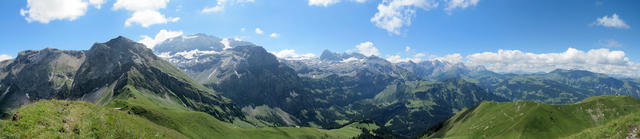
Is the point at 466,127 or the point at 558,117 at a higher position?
the point at 558,117

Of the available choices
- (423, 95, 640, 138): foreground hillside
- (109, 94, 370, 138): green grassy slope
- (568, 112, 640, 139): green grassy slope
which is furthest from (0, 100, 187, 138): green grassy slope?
(423, 95, 640, 138): foreground hillside

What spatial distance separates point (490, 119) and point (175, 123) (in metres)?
184

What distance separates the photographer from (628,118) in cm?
3747

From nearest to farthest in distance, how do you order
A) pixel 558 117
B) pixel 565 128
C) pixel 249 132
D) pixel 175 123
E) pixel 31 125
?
pixel 31 125 < pixel 175 123 < pixel 565 128 < pixel 558 117 < pixel 249 132

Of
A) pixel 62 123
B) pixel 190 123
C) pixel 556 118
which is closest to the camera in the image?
pixel 62 123

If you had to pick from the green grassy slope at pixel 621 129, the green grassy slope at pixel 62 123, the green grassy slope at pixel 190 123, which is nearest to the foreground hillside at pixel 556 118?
the green grassy slope at pixel 621 129

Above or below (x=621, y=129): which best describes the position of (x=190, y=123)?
below

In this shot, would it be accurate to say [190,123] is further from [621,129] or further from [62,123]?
[621,129]

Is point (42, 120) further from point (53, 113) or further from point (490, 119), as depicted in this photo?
point (490, 119)

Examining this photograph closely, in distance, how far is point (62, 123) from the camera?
38812mm

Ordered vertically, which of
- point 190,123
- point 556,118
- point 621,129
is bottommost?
point 190,123

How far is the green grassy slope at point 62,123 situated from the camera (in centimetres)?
3294

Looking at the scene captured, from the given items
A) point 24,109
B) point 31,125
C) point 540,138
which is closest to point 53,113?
point 24,109

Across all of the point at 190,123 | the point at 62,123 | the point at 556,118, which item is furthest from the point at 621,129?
the point at 190,123
